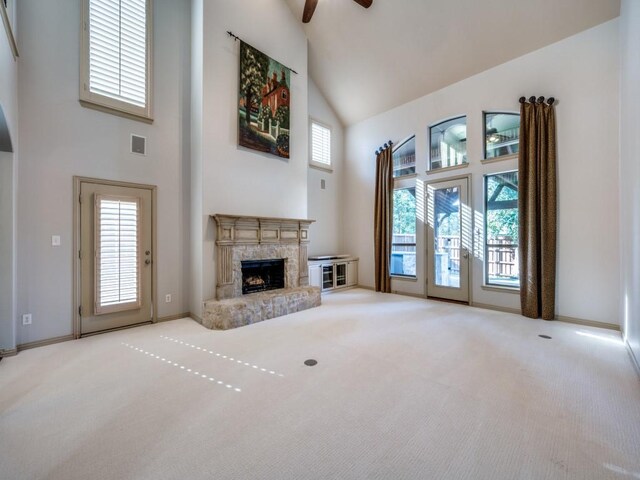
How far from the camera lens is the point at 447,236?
5410mm

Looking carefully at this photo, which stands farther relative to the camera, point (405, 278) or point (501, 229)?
point (405, 278)

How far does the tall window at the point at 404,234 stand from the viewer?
19.8 ft

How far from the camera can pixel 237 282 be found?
4.38 metres

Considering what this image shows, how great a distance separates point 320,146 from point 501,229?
166 inches

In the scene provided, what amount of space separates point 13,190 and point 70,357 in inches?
73.1

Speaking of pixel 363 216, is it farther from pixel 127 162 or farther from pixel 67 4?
pixel 67 4

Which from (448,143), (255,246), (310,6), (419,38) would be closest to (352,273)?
(255,246)

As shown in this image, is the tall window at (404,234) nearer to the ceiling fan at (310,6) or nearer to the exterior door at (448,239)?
the exterior door at (448,239)

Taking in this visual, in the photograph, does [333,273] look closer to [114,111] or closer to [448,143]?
[448,143]

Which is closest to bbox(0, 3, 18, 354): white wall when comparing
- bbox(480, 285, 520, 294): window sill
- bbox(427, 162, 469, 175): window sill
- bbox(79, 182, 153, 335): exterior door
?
bbox(79, 182, 153, 335): exterior door

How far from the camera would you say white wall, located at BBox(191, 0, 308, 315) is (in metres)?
4.16

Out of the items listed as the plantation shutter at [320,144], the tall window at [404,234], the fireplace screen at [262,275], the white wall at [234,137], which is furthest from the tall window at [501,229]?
the fireplace screen at [262,275]

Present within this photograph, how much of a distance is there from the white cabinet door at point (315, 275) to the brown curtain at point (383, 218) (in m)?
1.35

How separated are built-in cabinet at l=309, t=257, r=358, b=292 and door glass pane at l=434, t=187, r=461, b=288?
201 cm
